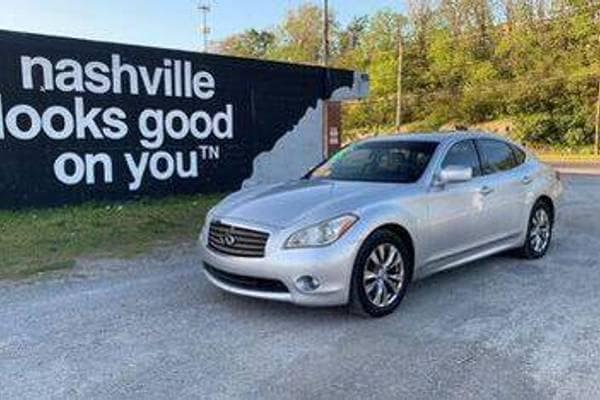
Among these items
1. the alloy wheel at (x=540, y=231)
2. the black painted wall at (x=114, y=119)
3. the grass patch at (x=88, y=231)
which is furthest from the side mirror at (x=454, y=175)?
the black painted wall at (x=114, y=119)

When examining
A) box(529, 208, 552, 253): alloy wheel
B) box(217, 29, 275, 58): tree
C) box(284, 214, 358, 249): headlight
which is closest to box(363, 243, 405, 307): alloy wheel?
box(284, 214, 358, 249): headlight

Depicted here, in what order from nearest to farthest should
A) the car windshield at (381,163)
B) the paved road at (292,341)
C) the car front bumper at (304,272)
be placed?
the paved road at (292,341), the car front bumper at (304,272), the car windshield at (381,163)

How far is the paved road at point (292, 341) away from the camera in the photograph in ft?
12.9

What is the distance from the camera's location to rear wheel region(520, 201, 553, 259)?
23.4ft

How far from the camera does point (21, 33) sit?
1042cm

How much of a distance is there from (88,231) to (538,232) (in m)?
5.89

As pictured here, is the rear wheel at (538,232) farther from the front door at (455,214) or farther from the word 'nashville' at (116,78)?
the word 'nashville' at (116,78)

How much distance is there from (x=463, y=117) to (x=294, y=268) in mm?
45649

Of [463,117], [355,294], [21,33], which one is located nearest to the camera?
[355,294]

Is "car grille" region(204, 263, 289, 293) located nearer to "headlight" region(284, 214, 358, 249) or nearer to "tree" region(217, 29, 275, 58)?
"headlight" region(284, 214, 358, 249)

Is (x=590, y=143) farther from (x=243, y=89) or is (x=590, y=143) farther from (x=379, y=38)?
(x=243, y=89)

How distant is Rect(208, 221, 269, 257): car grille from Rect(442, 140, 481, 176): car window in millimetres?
2043

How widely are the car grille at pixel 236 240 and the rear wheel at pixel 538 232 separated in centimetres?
344

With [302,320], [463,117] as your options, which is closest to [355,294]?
[302,320]
